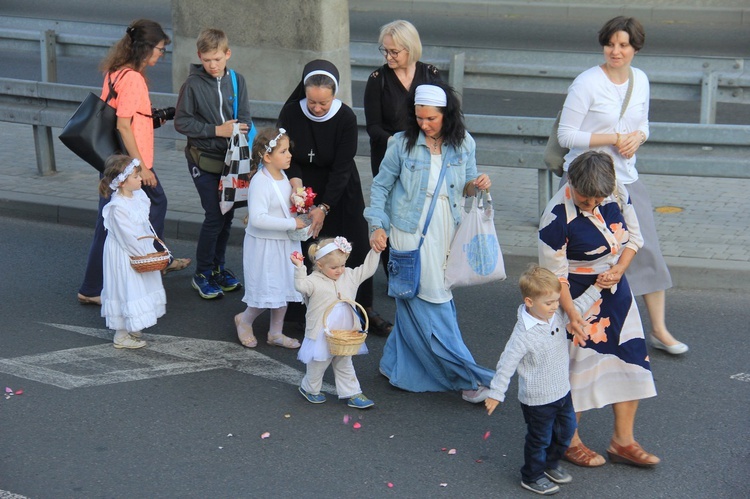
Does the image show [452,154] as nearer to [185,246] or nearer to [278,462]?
[278,462]

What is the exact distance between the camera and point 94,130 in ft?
23.3

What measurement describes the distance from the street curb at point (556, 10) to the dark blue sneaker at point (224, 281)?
690 inches

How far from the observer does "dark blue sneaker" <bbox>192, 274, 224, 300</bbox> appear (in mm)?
7449

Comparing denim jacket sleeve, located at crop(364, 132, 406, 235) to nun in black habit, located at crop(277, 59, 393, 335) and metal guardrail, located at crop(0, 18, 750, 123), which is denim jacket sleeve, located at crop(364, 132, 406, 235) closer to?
nun in black habit, located at crop(277, 59, 393, 335)

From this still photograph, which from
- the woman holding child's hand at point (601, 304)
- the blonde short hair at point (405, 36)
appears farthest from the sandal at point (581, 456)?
the blonde short hair at point (405, 36)

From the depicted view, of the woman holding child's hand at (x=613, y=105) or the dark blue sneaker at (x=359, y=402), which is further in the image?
the woman holding child's hand at (x=613, y=105)

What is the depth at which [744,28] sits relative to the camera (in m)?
22.3

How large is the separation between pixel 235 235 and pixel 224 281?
1098 millimetres

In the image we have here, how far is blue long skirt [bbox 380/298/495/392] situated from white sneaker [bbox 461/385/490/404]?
24 millimetres

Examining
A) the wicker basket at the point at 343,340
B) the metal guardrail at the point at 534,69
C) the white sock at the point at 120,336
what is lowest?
the white sock at the point at 120,336

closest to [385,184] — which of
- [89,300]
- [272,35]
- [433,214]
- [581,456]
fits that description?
[433,214]

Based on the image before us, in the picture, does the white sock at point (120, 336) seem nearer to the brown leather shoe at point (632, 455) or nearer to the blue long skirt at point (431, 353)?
the blue long skirt at point (431, 353)

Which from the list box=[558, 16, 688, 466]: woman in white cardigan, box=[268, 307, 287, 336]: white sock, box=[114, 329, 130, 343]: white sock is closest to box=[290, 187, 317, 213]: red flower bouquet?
box=[268, 307, 287, 336]: white sock

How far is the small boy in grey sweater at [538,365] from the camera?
15.1 ft
